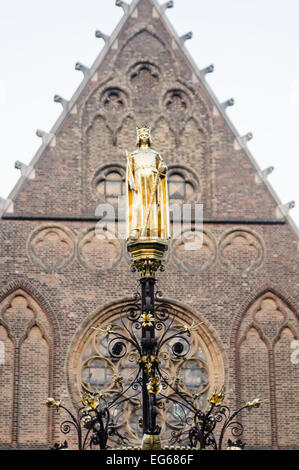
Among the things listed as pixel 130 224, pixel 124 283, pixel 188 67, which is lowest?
pixel 130 224

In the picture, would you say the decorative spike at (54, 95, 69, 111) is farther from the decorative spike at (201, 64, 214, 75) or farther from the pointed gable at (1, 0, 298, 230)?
the decorative spike at (201, 64, 214, 75)

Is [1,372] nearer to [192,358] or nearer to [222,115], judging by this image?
[192,358]

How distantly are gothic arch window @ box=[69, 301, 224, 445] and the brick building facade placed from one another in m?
0.03

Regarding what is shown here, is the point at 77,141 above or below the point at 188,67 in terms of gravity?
below

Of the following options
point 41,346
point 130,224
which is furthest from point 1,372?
point 130,224

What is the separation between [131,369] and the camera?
1969 centimetres

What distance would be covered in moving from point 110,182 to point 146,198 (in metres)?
10.1

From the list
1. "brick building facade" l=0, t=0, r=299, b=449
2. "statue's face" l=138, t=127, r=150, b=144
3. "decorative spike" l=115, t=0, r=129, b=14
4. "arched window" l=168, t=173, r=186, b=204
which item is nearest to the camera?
"statue's face" l=138, t=127, r=150, b=144

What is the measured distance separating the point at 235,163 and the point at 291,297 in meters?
2.98

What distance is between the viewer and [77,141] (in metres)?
21.0

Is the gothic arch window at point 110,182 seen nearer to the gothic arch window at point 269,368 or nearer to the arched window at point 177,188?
the arched window at point 177,188

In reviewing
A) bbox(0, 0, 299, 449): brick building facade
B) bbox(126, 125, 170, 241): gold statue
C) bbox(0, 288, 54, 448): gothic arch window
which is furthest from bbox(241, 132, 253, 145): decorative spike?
bbox(126, 125, 170, 241): gold statue

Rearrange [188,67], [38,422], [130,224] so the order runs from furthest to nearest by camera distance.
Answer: [188,67]
[38,422]
[130,224]

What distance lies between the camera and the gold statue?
10.6 metres
